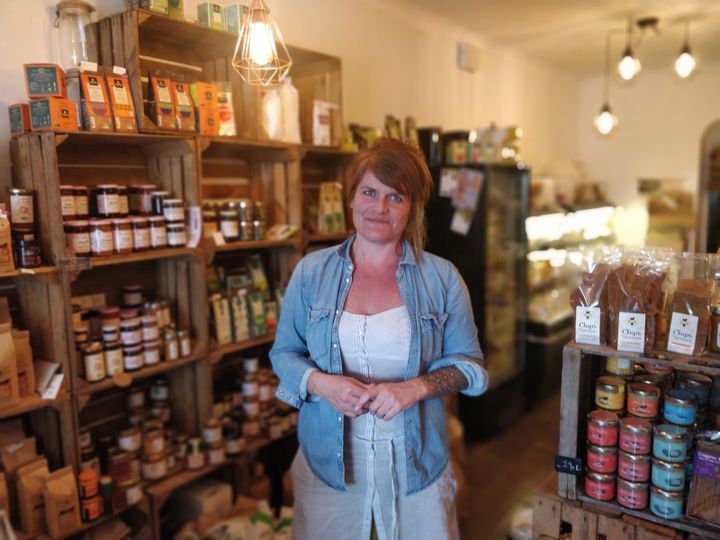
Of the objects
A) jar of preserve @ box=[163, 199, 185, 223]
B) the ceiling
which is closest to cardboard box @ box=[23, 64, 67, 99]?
jar of preserve @ box=[163, 199, 185, 223]

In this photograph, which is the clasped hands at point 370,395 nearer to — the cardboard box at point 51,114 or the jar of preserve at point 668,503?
the jar of preserve at point 668,503

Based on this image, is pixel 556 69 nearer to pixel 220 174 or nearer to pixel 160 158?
pixel 220 174

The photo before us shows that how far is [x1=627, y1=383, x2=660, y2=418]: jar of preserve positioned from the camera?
1.62 m

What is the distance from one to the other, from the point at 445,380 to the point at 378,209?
20.3 inches

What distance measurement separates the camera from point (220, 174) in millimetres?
2979

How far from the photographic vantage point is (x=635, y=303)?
158cm

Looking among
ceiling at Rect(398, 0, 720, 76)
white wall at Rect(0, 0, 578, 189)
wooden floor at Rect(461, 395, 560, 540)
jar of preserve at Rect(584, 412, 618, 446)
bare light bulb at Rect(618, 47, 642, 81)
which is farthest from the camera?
bare light bulb at Rect(618, 47, 642, 81)

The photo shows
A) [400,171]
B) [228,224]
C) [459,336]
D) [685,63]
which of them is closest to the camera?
[400,171]

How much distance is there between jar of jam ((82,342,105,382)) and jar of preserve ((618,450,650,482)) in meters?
1.83

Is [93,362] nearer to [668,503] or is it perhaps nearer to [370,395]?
[370,395]

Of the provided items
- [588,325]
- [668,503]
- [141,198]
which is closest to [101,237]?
[141,198]

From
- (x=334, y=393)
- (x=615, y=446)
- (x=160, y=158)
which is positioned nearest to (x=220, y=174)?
(x=160, y=158)

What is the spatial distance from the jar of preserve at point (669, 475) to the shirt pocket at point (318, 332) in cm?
95

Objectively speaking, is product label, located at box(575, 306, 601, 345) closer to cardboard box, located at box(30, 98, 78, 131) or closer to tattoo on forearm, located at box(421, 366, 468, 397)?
tattoo on forearm, located at box(421, 366, 468, 397)
